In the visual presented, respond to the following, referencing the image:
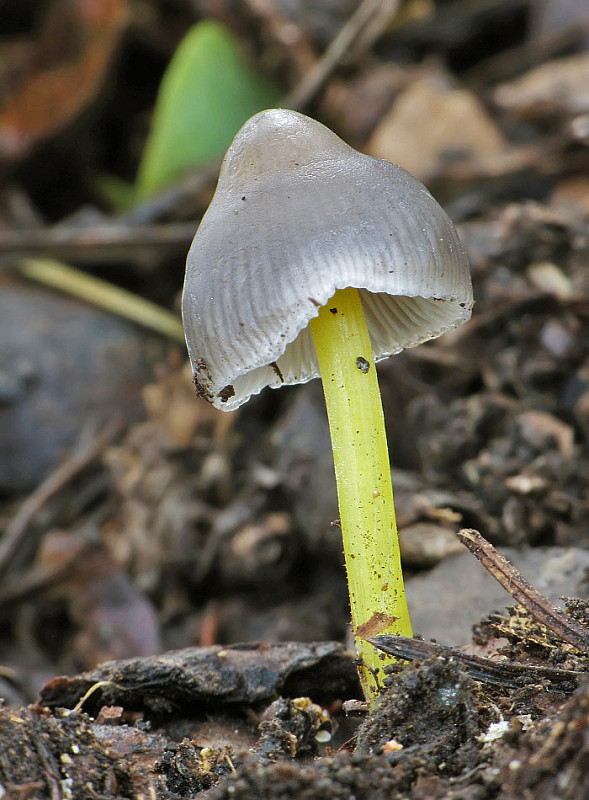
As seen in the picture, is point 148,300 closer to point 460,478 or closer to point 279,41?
point 279,41

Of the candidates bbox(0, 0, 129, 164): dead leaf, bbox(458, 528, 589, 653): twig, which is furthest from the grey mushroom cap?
bbox(0, 0, 129, 164): dead leaf

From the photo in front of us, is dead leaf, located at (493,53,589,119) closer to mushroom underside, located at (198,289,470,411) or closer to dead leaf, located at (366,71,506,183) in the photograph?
A: dead leaf, located at (366,71,506,183)

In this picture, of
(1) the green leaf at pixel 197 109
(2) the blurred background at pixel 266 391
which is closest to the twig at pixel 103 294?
(2) the blurred background at pixel 266 391

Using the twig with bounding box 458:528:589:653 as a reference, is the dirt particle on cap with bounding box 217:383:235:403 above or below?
above

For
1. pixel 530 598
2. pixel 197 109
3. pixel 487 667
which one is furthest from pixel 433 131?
pixel 487 667

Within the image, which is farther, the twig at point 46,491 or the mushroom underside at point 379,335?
the twig at point 46,491

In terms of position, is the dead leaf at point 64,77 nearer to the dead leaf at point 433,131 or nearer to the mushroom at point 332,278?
the dead leaf at point 433,131

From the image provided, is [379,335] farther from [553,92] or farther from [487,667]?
[553,92]
